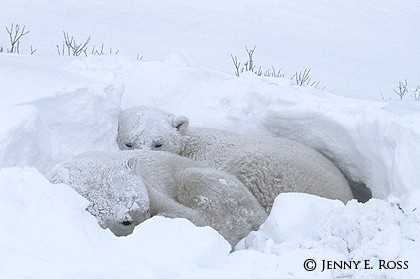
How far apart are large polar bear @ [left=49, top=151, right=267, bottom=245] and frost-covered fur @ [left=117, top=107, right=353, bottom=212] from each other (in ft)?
1.31

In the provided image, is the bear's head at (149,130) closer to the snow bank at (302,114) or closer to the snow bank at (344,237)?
the snow bank at (302,114)

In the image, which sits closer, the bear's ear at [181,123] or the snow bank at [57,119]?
the snow bank at [57,119]

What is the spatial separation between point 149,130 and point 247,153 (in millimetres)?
920

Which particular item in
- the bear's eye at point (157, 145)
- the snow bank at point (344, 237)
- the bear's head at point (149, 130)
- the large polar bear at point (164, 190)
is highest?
the snow bank at point (344, 237)

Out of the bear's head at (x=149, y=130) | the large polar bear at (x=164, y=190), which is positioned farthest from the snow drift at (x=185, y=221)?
the large polar bear at (x=164, y=190)

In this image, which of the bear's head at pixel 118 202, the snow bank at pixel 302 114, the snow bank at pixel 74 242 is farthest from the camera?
the snow bank at pixel 302 114

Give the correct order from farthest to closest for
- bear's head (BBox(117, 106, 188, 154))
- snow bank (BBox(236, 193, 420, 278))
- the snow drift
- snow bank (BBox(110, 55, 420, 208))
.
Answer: bear's head (BBox(117, 106, 188, 154)) → snow bank (BBox(110, 55, 420, 208)) → snow bank (BBox(236, 193, 420, 278)) → the snow drift

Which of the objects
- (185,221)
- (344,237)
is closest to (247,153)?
(344,237)

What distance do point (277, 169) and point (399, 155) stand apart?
3.08 ft

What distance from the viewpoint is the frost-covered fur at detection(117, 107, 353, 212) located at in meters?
5.86

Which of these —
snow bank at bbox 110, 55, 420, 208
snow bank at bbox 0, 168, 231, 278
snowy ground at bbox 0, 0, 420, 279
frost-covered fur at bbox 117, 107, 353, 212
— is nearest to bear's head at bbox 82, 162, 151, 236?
snowy ground at bbox 0, 0, 420, 279

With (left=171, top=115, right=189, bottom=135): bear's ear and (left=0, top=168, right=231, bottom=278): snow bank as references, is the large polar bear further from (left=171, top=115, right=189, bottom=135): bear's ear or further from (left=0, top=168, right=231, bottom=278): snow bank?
(left=0, top=168, right=231, bottom=278): snow bank

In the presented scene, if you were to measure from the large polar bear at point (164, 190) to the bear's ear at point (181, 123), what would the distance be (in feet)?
2.16

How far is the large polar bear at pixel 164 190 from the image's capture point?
14.5 feet
